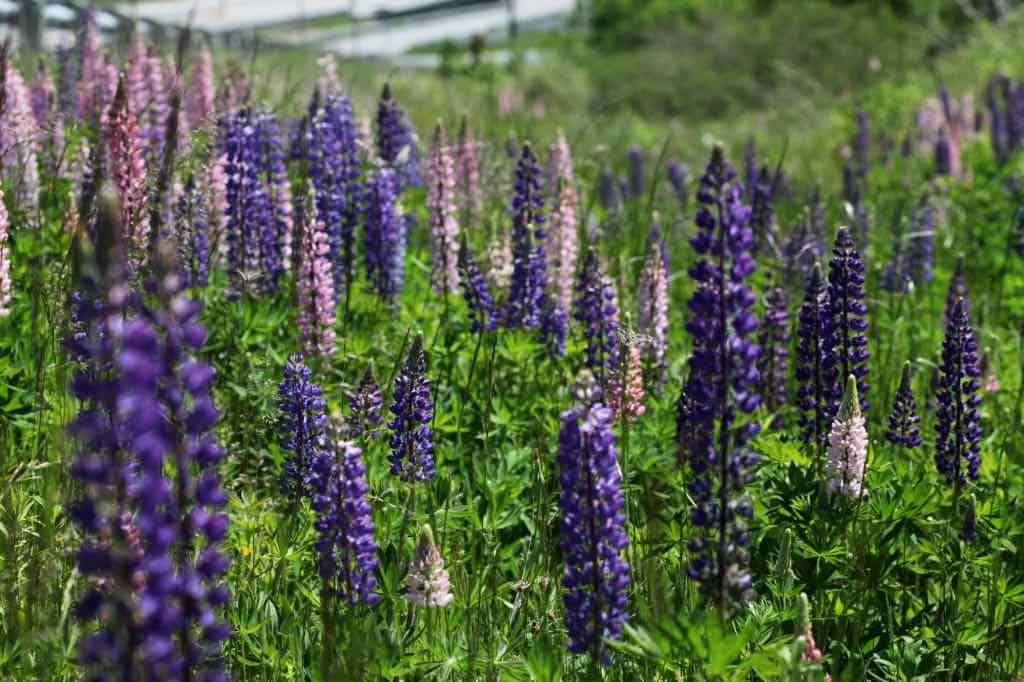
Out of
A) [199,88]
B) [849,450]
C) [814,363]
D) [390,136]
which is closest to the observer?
[849,450]

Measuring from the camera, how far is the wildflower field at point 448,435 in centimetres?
240

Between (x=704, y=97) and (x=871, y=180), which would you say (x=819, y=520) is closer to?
(x=871, y=180)

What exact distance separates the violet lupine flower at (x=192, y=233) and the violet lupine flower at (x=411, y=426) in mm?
1170

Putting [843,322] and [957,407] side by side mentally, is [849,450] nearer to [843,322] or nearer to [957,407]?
[843,322]

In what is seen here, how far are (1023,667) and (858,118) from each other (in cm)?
844

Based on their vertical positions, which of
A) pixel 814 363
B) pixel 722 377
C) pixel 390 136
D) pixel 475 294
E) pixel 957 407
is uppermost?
pixel 390 136

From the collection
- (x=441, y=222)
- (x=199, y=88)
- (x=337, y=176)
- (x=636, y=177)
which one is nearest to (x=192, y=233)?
(x=337, y=176)

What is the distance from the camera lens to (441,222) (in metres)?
5.36

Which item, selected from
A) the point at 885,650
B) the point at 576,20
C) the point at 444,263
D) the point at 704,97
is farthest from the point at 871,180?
the point at 576,20

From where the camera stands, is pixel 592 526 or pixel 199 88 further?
pixel 199 88

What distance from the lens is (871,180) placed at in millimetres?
10477

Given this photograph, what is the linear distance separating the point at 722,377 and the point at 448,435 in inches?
87.8


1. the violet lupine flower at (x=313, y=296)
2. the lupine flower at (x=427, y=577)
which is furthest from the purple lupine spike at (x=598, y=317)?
the lupine flower at (x=427, y=577)

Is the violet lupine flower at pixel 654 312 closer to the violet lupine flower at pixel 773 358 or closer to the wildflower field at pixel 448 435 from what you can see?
the wildflower field at pixel 448 435
